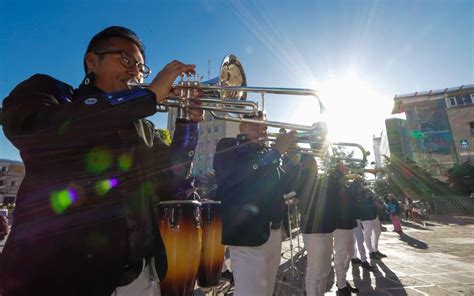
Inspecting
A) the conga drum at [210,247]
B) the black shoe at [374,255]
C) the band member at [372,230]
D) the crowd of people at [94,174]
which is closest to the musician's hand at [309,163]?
the conga drum at [210,247]

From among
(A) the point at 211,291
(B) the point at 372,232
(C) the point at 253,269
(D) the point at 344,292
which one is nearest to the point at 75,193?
(C) the point at 253,269

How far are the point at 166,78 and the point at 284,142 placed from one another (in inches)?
74.5

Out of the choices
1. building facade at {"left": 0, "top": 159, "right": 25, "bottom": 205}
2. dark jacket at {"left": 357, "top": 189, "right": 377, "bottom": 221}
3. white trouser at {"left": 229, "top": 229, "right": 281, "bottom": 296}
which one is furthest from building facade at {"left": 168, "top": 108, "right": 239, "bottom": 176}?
white trouser at {"left": 229, "top": 229, "right": 281, "bottom": 296}

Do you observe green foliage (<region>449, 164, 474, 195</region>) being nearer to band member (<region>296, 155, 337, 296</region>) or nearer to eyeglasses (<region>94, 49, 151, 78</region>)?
band member (<region>296, 155, 337, 296</region>)

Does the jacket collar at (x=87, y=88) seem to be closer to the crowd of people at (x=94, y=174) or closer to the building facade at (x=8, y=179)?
the crowd of people at (x=94, y=174)

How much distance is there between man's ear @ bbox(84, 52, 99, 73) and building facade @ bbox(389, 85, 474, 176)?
1746 inches

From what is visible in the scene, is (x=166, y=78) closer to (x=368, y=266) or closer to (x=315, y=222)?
(x=315, y=222)

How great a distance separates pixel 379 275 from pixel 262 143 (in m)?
4.22

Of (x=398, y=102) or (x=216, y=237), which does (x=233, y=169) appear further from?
(x=398, y=102)

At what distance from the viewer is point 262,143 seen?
336 cm

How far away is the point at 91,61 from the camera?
5.08 ft

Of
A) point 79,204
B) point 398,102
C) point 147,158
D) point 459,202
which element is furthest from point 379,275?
point 398,102

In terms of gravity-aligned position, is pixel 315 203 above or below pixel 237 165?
below

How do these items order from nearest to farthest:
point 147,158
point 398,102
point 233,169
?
point 147,158, point 233,169, point 398,102
